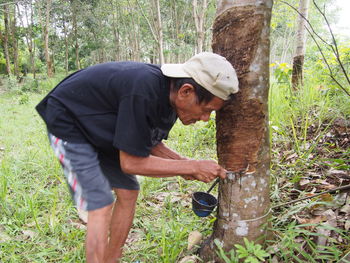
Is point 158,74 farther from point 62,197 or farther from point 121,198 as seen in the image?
point 62,197

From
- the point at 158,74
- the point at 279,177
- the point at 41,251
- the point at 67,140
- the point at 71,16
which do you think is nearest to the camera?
the point at 158,74

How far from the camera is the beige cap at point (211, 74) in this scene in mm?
1459

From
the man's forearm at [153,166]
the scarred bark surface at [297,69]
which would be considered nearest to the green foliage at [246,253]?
the man's forearm at [153,166]

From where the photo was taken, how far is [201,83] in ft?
4.86

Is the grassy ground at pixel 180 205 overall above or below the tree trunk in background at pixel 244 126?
below

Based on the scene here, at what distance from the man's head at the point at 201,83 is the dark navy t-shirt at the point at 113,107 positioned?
2.9 inches

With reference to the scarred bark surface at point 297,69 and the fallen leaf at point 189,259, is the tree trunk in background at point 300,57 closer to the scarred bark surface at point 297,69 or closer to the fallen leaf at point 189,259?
the scarred bark surface at point 297,69

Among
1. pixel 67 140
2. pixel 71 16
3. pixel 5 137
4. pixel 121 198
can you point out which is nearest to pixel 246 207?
pixel 121 198

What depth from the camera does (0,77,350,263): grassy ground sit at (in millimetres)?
1805

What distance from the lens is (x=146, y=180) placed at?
309 cm

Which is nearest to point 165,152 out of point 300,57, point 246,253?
point 246,253

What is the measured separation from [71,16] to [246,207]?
57.4 ft

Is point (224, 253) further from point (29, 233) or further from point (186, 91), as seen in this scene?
point (29, 233)

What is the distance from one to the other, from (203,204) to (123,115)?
0.80 m
